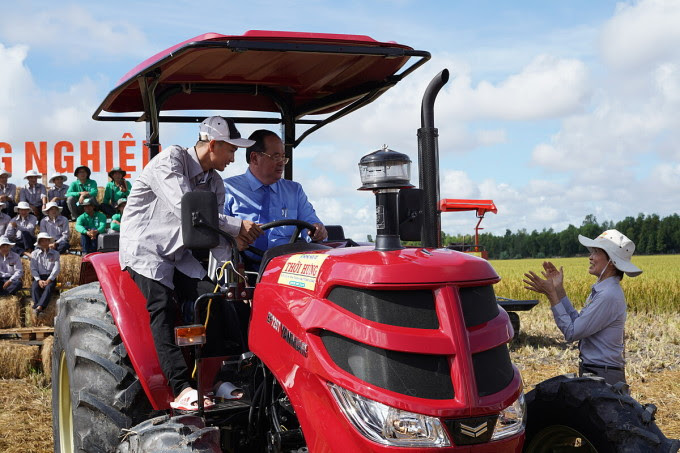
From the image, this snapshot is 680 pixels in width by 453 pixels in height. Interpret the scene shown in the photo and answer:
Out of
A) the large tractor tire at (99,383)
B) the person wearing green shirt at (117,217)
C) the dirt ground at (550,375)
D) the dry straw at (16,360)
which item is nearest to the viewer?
the large tractor tire at (99,383)

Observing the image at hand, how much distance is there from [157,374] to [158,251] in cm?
58

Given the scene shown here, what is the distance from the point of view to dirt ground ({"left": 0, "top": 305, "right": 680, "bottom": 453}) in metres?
6.06

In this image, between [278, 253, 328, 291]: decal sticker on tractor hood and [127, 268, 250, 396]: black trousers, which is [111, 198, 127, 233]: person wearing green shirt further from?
[278, 253, 328, 291]: decal sticker on tractor hood

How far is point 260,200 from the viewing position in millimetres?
4418

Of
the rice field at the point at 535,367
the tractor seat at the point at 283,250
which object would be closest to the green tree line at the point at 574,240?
the rice field at the point at 535,367

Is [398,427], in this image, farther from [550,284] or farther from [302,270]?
[550,284]

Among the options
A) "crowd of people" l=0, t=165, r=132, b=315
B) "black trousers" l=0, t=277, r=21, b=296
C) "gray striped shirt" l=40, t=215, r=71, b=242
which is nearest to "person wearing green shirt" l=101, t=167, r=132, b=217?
"crowd of people" l=0, t=165, r=132, b=315

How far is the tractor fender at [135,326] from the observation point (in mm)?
3430

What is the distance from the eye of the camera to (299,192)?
15.0 feet

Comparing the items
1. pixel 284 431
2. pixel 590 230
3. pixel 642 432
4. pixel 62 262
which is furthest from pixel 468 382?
pixel 590 230

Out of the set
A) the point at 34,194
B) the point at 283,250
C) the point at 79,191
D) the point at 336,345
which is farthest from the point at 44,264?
the point at 336,345

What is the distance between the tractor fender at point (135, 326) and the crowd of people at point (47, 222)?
7327 millimetres

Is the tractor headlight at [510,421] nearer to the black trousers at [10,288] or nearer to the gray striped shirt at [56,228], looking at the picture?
the black trousers at [10,288]

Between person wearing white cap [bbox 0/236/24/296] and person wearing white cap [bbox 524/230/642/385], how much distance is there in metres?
8.95
